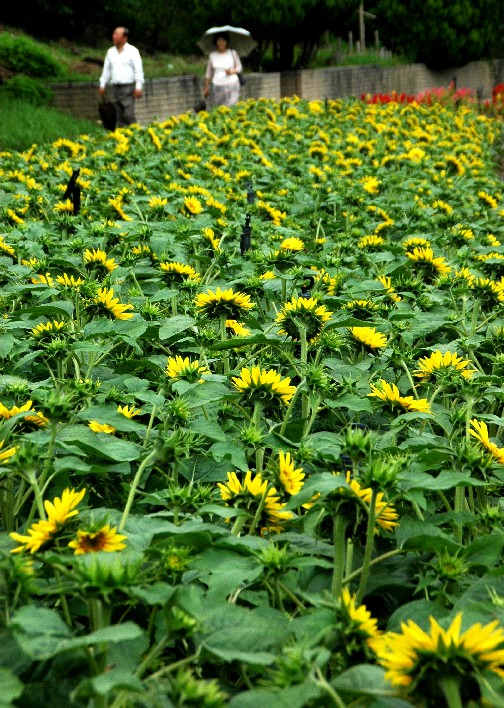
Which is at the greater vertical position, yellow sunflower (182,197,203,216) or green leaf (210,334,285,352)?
yellow sunflower (182,197,203,216)

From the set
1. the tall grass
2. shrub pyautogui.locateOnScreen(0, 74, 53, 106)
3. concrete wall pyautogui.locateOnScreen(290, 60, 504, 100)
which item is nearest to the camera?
the tall grass

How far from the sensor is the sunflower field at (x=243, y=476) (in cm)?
93

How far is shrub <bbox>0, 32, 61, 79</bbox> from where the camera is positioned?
12.3 meters

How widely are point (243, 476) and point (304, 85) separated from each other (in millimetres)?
13336

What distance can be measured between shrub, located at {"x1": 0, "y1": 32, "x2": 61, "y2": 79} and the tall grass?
177 cm

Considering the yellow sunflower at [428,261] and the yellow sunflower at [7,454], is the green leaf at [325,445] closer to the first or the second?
the yellow sunflower at [7,454]

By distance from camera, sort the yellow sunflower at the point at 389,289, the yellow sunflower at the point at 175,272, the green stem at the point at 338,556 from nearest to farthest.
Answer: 1. the green stem at the point at 338,556
2. the yellow sunflower at the point at 175,272
3. the yellow sunflower at the point at 389,289

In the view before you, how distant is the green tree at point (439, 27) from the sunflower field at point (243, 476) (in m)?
15.4

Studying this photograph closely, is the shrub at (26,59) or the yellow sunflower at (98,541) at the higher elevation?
the shrub at (26,59)

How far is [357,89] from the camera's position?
15359 mm

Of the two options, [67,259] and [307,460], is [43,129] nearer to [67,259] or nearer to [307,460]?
[67,259]

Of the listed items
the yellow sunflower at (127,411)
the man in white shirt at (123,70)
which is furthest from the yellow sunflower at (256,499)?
the man in white shirt at (123,70)

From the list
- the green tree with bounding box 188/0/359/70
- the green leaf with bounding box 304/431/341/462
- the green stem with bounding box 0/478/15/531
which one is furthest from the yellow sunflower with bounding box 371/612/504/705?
the green tree with bounding box 188/0/359/70

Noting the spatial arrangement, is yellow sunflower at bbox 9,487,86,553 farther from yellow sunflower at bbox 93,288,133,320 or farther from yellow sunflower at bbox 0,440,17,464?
yellow sunflower at bbox 93,288,133,320
